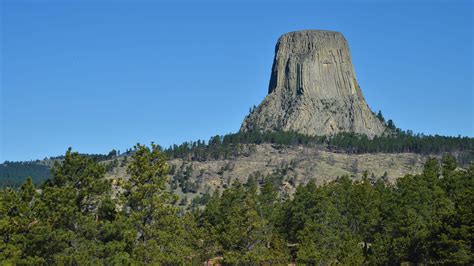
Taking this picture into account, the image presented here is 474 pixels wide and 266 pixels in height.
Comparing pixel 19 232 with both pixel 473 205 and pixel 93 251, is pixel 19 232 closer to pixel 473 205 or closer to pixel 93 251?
pixel 93 251

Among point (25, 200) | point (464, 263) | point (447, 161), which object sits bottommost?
point (464, 263)

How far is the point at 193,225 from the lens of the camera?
A: 81.9 metres

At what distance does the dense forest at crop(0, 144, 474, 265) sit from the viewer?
159ft

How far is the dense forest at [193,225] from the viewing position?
48438 mm

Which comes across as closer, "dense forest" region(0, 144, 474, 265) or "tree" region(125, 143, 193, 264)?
"dense forest" region(0, 144, 474, 265)

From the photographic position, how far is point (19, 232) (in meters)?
49.3

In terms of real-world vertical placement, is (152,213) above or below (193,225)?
above

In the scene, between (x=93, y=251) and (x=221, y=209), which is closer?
(x=93, y=251)

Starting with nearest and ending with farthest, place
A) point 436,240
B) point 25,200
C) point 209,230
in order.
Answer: point 25,200, point 436,240, point 209,230

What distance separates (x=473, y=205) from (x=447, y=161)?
31.6 meters

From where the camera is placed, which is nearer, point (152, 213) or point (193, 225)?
point (152, 213)

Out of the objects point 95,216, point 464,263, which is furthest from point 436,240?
point 95,216

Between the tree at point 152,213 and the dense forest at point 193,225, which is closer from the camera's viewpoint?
the dense forest at point 193,225

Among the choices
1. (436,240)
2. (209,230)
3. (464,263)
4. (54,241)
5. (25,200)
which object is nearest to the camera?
(54,241)
